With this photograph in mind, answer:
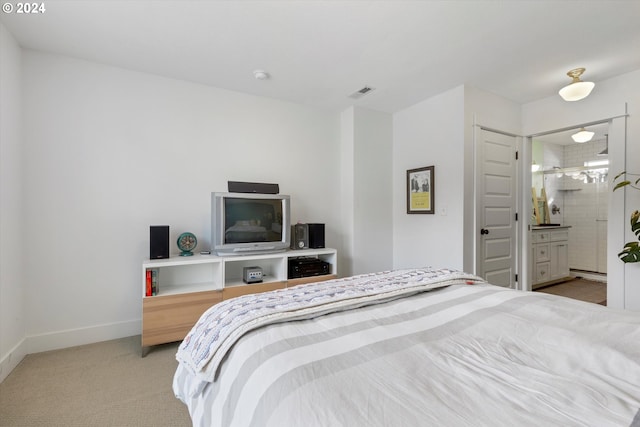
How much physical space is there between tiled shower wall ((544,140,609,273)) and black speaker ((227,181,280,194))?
512 cm

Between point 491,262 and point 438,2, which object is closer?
point 438,2

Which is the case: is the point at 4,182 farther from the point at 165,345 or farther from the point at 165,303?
the point at 165,345

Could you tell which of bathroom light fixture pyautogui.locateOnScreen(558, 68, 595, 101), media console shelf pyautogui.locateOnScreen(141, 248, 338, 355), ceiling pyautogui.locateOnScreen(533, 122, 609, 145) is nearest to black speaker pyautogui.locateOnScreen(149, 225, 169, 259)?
media console shelf pyautogui.locateOnScreen(141, 248, 338, 355)

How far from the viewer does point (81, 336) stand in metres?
2.58

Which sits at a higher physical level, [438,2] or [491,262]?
[438,2]

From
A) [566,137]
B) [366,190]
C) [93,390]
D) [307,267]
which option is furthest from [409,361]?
[566,137]

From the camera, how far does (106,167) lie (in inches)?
106

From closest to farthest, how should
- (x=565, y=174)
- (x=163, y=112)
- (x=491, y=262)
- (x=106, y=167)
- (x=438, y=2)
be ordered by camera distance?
1. (x=438, y=2)
2. (x=106, y=167)
3. (x=163, y=112)
4. (x=491, y=262)
5. (x=565, y=174)

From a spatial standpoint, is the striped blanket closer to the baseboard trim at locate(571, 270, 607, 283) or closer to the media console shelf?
the media console shelf

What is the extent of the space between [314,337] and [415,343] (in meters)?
0.35

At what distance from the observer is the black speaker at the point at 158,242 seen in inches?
101

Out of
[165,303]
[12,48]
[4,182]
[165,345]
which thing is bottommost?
[165,345]

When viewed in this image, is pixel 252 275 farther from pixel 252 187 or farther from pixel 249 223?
pixel 252 187

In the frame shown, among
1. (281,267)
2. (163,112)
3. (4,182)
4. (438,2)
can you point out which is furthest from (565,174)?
(4,182)
